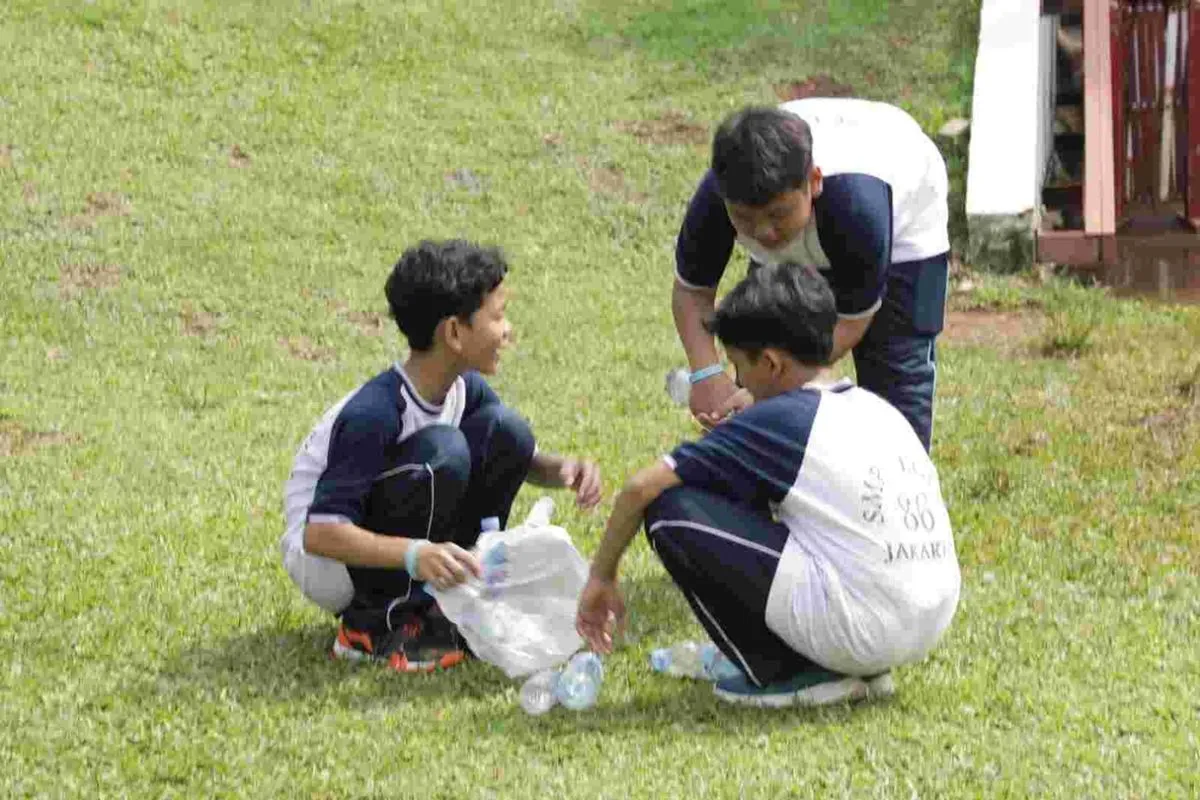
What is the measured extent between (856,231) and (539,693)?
4.69 ft

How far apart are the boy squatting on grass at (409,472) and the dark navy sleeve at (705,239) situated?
2.38ft

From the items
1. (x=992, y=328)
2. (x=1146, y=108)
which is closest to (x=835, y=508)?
(x=992, y=328)

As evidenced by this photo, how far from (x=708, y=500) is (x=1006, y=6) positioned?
8.73 m

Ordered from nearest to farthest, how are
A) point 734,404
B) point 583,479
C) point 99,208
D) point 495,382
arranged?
point 583,479, point 734,404, point 495,382, point 99,208

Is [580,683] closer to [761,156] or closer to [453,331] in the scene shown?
[453,331]

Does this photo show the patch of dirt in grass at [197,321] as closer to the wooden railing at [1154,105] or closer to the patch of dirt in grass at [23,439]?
the patch of dirt in grass at [23,439]

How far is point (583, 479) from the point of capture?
16.4 ft

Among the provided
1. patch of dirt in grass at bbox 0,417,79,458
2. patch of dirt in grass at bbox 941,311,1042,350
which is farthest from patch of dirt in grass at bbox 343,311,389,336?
patch of dirt in grass at bbox 941,311,1042,350

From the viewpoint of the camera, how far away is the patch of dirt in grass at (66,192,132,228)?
9.41 m

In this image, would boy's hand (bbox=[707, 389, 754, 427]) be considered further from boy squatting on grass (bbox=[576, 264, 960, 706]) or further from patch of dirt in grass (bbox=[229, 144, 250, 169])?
patch of dirt in grass (bbox=[229, 144, 250, 169])

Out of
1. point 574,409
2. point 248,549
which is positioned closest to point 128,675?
point 248,549

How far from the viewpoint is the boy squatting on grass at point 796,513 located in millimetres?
4223

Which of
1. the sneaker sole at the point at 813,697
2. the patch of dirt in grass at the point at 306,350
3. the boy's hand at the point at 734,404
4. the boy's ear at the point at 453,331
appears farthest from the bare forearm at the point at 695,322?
the patch of dirt in grass at the point at 306,350

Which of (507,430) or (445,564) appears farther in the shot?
(507,430)
